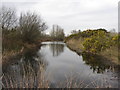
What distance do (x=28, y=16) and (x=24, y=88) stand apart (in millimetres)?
20343

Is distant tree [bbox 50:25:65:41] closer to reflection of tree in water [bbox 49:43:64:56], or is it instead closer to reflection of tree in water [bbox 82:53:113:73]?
reflection of tree in water [bbox 49:43:64:56]

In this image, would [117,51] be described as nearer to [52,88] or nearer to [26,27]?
[52,88]

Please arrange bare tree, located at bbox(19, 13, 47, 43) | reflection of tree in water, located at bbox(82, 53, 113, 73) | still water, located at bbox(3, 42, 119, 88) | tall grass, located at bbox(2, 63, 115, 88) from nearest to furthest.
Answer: tall grass, located at bbox(2, 63, 115, 88) → still water, located at bbox(3, 42, 119, 88) → reflection of tree in water, located at bbox(82, 53, 113, 73) → bare tree, located at bbox(19, 13, 47, 43)

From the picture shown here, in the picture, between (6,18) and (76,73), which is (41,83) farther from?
(6,18)

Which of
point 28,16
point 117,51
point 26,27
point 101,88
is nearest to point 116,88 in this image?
point 101,88

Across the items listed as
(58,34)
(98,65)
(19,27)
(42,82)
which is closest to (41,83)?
(42,82)

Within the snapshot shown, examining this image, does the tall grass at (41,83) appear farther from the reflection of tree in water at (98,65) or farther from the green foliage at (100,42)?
the green foliage at (100,42)

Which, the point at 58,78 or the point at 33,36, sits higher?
the point at 33,36

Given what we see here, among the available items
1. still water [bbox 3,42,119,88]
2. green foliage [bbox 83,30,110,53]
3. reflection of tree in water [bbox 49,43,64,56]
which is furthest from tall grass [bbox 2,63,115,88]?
reflection of tree in water [bbox 49,43,64,56]

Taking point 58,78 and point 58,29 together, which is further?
point 58,29

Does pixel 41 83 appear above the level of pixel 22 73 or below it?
above

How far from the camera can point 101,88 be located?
4445mm

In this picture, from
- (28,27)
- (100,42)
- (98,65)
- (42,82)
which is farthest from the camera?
(28,27)

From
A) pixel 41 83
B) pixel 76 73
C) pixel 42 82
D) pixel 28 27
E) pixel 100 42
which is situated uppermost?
pixel 28 27
